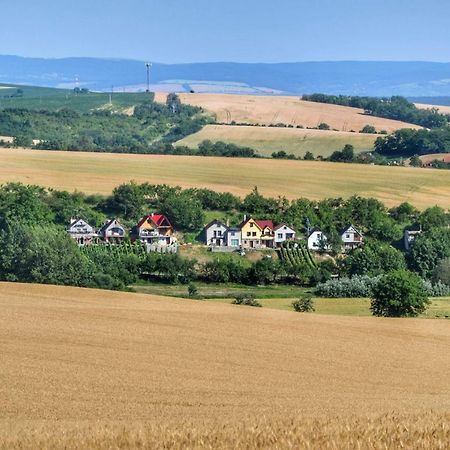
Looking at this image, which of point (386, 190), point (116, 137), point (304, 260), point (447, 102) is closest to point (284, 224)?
point (304, 260)

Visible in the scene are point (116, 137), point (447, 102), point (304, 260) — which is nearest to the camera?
point (304, 260)

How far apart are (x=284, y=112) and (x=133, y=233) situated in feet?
177

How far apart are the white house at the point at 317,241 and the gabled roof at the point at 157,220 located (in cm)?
485

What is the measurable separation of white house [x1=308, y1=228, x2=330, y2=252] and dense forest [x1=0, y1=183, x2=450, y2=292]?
36 centimetres

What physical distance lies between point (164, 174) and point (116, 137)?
1127 inches

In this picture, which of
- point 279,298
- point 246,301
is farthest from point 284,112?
point 246,301

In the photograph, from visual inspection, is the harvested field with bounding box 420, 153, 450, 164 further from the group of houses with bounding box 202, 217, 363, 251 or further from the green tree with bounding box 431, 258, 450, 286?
the green tree with bounding box 431, 258, 450, 286

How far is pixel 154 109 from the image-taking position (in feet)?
288

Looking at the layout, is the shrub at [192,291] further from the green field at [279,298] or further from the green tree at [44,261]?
the green tree at [44,261]

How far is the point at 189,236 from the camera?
37.2 meters

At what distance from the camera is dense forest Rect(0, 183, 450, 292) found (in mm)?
29734

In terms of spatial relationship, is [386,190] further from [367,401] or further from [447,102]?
[447,102]

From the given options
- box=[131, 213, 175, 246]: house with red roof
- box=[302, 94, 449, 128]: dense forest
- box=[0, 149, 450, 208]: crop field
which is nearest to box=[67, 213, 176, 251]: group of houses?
box=[131, 213, 175, 246]: house with red roof

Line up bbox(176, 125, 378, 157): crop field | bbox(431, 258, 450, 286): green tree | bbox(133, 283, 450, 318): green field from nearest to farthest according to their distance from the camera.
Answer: bbox(133, 283, 450, 318): green field
bbox(431, 258, 450, 286): green tree
bbox(176, 125, 378, 157): crop field
